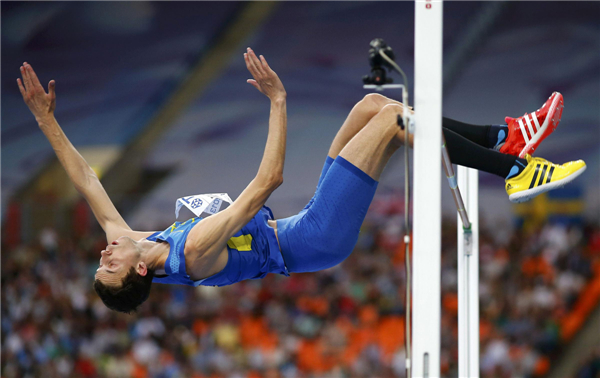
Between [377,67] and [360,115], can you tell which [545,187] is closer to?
[360,115]

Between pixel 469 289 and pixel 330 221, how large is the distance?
73cm

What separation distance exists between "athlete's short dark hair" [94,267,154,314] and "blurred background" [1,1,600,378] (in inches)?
186

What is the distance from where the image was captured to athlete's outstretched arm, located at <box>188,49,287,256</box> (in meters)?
2.47

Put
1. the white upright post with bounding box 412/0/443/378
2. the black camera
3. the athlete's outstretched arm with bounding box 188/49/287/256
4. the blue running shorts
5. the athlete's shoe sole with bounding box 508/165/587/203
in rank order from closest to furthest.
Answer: the white upright post with bounding box 412/0/443/378
the black camera
the athlete's shoe sole with bounding box 508/165/587/203
the athlete's outstretched arm with bounding box 188/49/287/256
the blue running shorts

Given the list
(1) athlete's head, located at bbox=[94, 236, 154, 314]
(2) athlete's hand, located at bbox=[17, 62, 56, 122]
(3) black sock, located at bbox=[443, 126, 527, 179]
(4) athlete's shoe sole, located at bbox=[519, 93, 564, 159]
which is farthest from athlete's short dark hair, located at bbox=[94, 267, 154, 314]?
(4) athlete's shoe sole, located at bbox=[519, 93, 564, 159]

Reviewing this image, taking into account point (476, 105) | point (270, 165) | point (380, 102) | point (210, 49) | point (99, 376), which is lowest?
point (99, 376)

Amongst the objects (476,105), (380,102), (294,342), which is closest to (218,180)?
(294,342)

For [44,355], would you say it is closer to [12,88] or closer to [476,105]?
[12,88]

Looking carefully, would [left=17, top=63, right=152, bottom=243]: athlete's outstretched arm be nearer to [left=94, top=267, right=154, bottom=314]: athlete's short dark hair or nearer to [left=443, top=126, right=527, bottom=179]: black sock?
[left=94, top=267, right=154, bottom=314]: athlete's short dark hair

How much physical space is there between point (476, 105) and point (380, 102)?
7381 millimetres


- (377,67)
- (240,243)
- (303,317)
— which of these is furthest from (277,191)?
(377,67)

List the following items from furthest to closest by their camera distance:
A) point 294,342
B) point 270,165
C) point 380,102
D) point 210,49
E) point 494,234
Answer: point 210,49
point 494,234
point 294,342
point 380,102
point 270,165

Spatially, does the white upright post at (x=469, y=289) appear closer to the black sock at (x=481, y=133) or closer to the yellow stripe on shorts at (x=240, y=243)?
the black sock at (x=481, y=133)

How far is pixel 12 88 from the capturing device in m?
10.4
